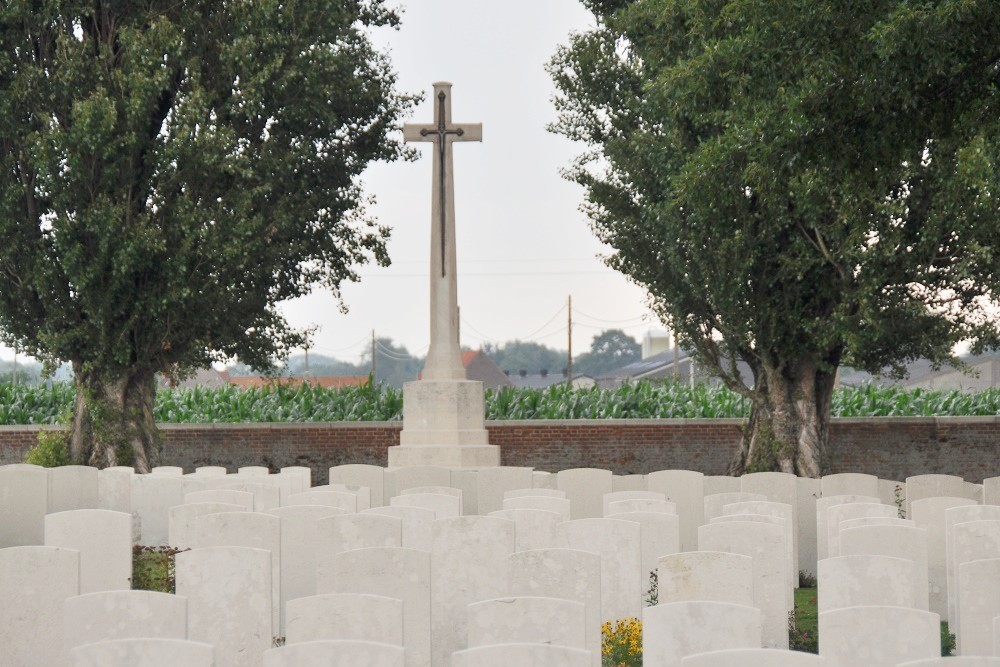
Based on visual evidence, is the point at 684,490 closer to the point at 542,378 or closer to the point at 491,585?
the point at 491,585

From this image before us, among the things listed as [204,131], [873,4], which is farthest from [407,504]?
[204,131]

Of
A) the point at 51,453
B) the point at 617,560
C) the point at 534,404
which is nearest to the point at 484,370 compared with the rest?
the point at 534,404

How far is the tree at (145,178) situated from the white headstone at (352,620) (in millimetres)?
12347

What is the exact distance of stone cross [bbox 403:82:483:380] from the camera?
16422 millimetres

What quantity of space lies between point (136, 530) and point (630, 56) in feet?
32.4

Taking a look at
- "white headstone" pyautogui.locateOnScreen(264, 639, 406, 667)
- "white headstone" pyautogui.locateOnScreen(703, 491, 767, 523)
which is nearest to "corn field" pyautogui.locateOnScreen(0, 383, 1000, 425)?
"white headstone" pyautogui.locateOnScreen(703, 491, 767, 523)

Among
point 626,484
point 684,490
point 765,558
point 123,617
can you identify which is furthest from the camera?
point 626,484

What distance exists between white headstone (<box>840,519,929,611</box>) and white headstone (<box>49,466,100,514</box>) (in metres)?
7.89

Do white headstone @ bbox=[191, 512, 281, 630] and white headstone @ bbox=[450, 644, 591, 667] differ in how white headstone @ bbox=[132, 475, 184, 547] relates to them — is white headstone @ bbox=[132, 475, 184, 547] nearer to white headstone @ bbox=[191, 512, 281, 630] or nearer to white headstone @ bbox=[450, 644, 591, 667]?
white headstone @ bbox=[191, 512, 281, 630]

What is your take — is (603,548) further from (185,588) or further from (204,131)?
(204,131)

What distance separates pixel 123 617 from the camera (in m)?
5.54

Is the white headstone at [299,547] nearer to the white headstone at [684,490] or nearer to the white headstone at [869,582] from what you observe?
the white headstone at [869,582]

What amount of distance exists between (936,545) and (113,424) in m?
12.5

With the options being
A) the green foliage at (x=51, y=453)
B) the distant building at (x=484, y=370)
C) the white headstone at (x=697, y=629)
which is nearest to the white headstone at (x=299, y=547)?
the white headstone at (x=697, y=629)
